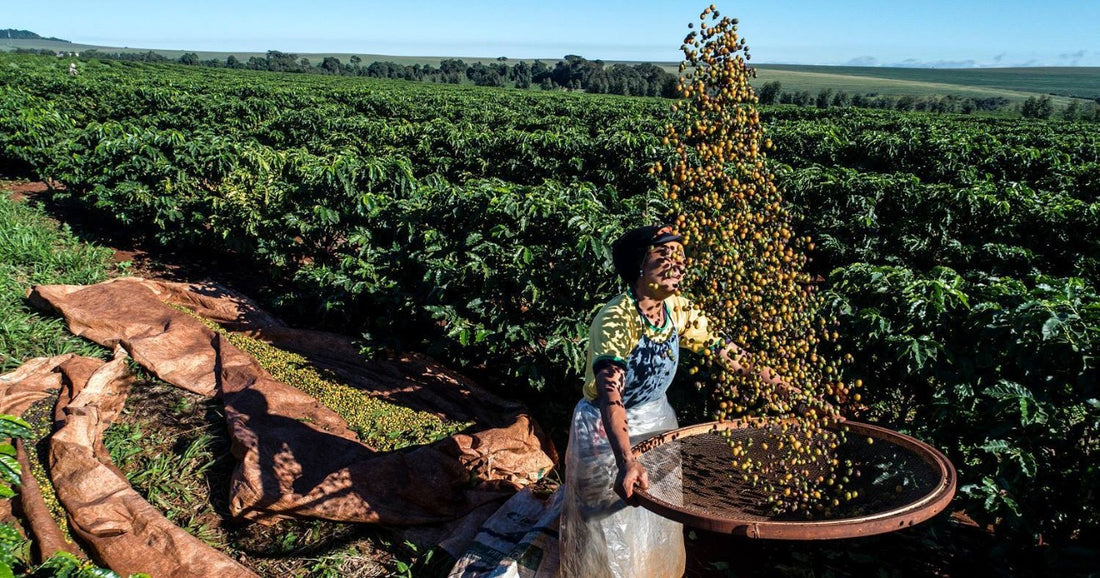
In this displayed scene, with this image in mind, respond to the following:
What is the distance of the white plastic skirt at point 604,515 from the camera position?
7.77 ft

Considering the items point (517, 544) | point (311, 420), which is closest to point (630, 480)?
point (517, 544)

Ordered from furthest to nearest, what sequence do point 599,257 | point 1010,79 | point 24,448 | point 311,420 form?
point 1010,79, point 311,420, point 599,257, point 24,448

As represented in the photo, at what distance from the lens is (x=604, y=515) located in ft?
7.87

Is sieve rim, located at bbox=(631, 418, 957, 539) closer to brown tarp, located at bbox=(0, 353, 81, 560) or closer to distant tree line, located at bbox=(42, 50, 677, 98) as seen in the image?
brown tarp, located at bbox=(0, 353, 81, 560)

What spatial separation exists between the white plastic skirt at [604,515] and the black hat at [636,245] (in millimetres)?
511

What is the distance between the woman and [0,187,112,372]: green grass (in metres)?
4.18

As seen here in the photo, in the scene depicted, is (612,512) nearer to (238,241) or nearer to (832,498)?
(832,498)

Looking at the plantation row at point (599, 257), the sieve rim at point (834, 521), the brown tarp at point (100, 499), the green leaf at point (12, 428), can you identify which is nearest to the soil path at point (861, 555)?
the plantation row at point (599, 257)

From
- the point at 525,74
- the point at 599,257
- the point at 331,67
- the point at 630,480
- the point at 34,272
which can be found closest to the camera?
the point at 630,480

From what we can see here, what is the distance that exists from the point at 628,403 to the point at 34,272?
6.71m

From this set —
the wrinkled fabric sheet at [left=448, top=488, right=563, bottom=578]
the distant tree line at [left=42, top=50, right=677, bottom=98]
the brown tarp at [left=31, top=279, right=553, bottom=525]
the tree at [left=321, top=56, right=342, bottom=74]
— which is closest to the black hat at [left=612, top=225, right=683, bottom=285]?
the wrinkled fabric sheet at [left=448, top=488, right=563, bottom=578]

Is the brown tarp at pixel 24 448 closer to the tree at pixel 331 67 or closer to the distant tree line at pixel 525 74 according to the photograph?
the distant tree line at pixel 525 74

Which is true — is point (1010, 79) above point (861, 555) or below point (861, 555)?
above

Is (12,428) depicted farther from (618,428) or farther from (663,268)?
(663,268)
